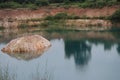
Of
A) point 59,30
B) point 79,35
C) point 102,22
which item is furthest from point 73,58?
point 102,22

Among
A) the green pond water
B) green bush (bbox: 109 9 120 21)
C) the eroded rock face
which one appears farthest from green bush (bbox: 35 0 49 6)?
the eroded rock face

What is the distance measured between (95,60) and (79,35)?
584 inches

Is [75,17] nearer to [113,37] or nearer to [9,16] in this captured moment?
[9,16]

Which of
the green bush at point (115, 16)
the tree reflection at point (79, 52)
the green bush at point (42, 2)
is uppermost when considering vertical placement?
the tree reflection at point (79, 52)

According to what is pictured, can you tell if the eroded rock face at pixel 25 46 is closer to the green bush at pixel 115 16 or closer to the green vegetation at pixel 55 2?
the green bush at pixel 115 16

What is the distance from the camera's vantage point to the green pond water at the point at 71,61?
17.1 metres

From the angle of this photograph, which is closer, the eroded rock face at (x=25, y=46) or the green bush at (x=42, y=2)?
the eroded rock face at (x=25, y=46)

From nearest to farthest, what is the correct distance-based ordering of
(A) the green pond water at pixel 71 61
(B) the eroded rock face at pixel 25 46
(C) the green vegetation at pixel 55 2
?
(A) the green pond water at pixel 71 61 → (B) the eroded rock face at pixel 25 46 → (C) the green vegetation at pixel 55 2

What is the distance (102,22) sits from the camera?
47.2m

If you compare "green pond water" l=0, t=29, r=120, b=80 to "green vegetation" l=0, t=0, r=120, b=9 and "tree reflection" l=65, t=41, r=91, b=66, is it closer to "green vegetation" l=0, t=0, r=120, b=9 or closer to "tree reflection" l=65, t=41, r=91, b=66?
"tree reflection" l=65, t=41, r=91, b=66

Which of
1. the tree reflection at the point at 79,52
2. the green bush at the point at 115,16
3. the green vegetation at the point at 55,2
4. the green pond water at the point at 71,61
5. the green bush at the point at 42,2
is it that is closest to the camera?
the green pond water at the point at 71,61

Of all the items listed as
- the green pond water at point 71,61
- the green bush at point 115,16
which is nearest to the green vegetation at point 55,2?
the green bush at point 115,16

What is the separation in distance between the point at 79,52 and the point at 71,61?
179 inches

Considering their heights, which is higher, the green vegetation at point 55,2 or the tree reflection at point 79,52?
the tree reflection at point 79,52
